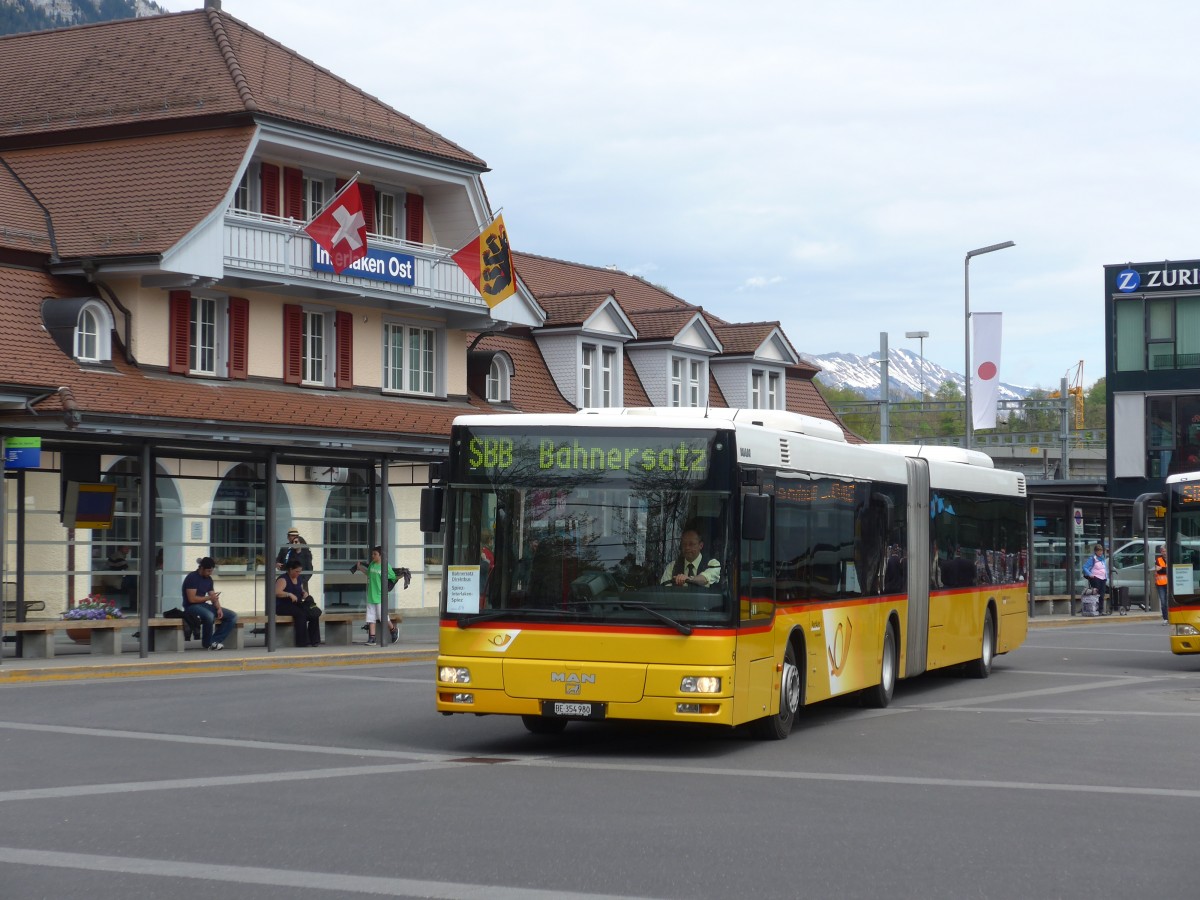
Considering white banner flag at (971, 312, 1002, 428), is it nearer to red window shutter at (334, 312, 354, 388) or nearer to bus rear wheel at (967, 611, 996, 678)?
red window shutter at (334, 312, 354, 388)

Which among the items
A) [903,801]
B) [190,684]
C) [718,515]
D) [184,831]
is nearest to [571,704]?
[718,515]

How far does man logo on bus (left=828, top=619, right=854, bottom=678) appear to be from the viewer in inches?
672

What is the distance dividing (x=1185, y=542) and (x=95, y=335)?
1990cm

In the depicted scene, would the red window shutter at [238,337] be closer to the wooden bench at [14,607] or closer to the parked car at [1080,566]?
the wooden bench at [14,607]

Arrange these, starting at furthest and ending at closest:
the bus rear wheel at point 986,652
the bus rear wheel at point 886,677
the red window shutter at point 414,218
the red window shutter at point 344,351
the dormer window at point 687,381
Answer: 1. the dormer window at point 687,381
2. the red window shutter at point 414,218
3. the red window shutter at point 344,351
4. the bus rear wheel at point 986,652
5. the bus rear wheel at point 886,677

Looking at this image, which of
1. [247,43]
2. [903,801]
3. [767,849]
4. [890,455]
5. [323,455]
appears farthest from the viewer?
[247,43]

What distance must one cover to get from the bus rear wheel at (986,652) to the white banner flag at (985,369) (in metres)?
21.7

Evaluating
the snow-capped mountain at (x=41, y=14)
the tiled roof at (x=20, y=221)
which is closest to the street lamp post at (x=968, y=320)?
the tiled roof at (x=20, y=221)

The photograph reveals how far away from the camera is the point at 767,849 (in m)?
9.65

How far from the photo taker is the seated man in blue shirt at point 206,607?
27.7m

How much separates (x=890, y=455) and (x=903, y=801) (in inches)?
330

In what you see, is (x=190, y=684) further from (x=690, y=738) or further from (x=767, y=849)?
(x=767, y=849)

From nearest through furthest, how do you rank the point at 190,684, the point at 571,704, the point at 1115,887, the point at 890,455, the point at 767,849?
1. the point at 1115,887
2. the point at 767,849
3. the point at 571,704
4. the point at 890,455
5. the point at 190,684

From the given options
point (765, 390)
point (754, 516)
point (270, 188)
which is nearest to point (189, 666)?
point (754, 516)
